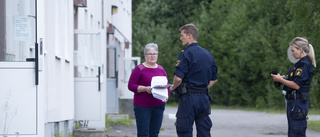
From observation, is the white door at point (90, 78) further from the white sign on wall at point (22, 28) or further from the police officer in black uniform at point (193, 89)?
the police officer in black uniform at point (193, 89)

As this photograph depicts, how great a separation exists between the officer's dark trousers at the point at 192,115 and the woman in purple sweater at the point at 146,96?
4.65ft

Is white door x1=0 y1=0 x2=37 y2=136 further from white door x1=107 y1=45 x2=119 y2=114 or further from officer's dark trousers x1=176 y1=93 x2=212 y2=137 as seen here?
white door x1=107 y1=45 x2=119 y2=114

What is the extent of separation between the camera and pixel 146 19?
5316cm

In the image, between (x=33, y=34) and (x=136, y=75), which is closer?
(x=33, y=34)

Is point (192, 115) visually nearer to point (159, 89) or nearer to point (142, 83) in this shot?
point (159, 89)

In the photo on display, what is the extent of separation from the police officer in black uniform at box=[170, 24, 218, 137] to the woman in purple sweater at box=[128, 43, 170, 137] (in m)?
1.41

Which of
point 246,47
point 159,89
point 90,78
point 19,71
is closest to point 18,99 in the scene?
point 19,71

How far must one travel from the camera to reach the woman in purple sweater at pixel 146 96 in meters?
9.47

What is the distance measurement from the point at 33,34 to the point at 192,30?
2.21 m

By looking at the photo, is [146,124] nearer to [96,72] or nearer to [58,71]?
[58,71]

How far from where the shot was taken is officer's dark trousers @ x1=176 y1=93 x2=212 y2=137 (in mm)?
7992

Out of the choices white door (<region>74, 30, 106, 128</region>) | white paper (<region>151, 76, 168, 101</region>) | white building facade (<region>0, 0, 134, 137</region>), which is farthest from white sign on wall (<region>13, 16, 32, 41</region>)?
white door (<region>74, 30, 106, 128</region>)

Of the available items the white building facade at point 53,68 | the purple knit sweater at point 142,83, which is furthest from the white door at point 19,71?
the purple knit sweater at point 142,83

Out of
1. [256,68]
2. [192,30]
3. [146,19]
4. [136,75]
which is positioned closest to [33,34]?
[136,75]
